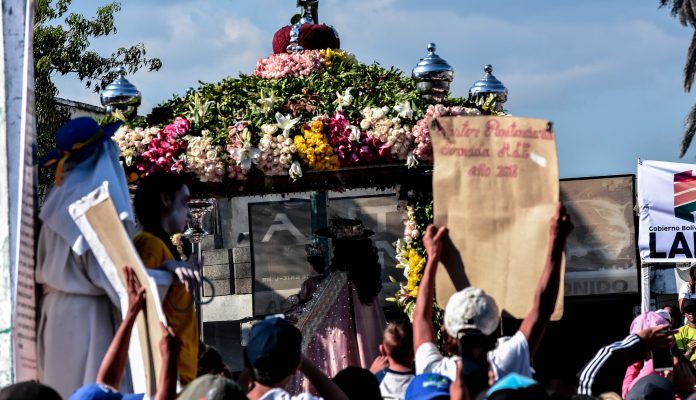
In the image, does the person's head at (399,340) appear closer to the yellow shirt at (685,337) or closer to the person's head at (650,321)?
the person's head at (650,321)

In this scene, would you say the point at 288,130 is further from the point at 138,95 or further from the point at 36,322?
the point at 36,322

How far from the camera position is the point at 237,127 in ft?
31.9

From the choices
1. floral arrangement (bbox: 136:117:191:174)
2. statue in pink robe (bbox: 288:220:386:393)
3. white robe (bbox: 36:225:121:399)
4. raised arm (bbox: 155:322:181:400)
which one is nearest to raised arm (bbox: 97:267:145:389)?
raised arm (bbox: 155:322:181:400)

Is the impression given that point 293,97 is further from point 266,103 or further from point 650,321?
point 650,321

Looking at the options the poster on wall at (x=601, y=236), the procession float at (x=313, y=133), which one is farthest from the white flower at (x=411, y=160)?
the poster on wall at (x=601, y=236)

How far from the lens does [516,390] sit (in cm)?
423

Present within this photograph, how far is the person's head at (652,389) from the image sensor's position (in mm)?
5980

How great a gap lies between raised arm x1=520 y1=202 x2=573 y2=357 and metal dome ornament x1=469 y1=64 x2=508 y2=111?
502 cm

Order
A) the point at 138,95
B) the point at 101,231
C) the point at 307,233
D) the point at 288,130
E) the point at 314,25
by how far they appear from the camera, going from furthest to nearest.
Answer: the point at 307,233
the point at 314,25
the point at 138,95
the point at 288,130
the point at 101,231

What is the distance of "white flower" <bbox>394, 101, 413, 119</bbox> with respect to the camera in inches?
375

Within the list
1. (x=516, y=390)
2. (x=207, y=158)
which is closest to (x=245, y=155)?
(x=207, y=158)

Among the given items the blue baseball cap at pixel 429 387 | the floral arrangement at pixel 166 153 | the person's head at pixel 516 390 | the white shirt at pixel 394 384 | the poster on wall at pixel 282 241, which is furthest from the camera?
the poster on wall at pixel 282 241

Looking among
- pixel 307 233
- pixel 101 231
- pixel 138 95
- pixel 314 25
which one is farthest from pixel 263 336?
pixel 307 233

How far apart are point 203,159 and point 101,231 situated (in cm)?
389
